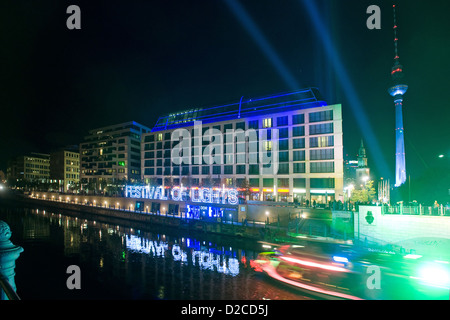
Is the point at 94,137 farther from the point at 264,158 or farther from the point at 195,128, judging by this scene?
the point at 264,158

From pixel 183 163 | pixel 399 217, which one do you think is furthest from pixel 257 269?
pixel 183 163

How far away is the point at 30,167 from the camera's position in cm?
15612

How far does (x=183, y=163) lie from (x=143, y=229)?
26278 mm

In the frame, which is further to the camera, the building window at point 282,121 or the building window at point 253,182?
the building window at point 253,182

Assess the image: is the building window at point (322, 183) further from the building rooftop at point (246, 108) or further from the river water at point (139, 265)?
the river water at point (139, 265)

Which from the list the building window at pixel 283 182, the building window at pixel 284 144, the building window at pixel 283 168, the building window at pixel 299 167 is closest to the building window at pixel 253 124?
the building window at pixel 284 144

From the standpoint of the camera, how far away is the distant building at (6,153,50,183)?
15375 centimetres

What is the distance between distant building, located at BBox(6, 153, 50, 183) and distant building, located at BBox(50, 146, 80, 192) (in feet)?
68.2

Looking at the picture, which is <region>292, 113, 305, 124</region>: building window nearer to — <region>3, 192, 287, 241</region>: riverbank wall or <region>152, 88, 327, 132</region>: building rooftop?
<region>152, 88, 327, 132</region>: building rooftop

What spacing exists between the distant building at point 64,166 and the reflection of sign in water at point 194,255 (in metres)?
110

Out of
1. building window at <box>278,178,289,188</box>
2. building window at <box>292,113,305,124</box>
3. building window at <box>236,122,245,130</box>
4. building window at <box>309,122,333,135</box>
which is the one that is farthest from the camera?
building window at <box>236,122,245,130</box>

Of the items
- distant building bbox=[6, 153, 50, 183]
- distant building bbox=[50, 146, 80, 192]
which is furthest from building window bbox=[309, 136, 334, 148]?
distant building bbox=[6, 153, 50, 183]

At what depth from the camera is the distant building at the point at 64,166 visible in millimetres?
133188

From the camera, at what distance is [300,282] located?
73.2ft
